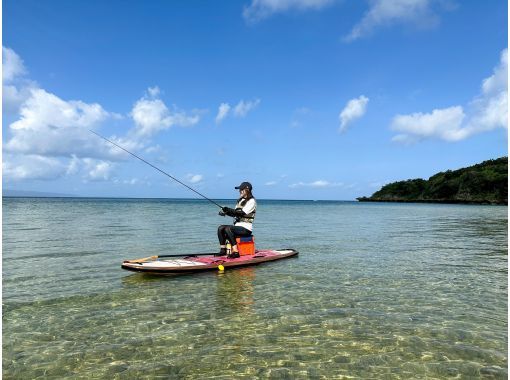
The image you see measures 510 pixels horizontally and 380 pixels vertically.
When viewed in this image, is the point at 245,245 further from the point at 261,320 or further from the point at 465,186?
the point at 465,186

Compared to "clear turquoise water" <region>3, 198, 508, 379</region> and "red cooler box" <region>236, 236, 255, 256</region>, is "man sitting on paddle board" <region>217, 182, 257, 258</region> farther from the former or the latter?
"clear turquoise water" <region>3, 198, 508, 379</region>

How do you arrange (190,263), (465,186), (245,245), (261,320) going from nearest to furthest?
(261,320) < (190,263) < (245,245) < (465,186)

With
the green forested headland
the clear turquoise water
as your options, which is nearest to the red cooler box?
the clear turquoise water

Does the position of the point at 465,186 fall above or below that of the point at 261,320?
above

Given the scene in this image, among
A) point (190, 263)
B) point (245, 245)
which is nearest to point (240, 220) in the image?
point (245, 245)

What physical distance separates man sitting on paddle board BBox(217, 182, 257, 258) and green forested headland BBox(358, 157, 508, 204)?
133 m

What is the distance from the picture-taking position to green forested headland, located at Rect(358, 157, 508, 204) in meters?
134

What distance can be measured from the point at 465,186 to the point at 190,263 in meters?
157

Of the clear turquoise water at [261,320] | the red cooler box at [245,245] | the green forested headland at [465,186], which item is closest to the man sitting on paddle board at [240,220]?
the red cooler box at [245,245]

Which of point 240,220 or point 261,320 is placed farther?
point 240,220

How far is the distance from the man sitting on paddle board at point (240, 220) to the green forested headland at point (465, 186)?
133239 mm

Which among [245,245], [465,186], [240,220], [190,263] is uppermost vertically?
[465,186]

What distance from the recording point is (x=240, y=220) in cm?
1535

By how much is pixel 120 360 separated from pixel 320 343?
364 centimetres
